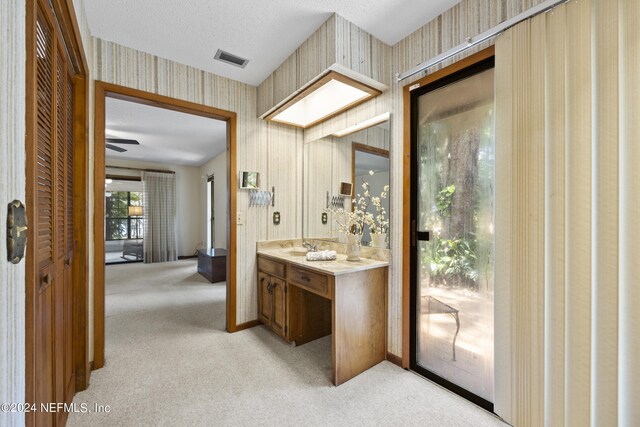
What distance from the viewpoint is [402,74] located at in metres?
2.00

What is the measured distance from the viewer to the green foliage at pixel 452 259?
1799 mm

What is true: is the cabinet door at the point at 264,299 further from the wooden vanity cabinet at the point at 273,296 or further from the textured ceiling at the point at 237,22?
the textured ceiling at the point at 237,22

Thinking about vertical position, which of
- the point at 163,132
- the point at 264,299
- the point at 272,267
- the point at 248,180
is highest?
the point at 163,132

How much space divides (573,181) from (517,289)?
23.8 inches

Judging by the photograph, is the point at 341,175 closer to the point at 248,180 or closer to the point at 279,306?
the point at 248,180

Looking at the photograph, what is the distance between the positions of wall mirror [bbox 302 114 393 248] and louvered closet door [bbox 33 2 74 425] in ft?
6.60

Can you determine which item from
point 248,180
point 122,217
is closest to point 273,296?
point 248,180

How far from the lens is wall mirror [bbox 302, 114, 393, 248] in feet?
7.68

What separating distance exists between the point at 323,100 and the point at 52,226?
2.14 m

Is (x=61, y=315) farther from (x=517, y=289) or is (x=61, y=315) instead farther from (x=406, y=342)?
(x=517, y=289)

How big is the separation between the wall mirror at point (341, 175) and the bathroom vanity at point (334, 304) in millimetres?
360

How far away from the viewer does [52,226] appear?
4.18ft

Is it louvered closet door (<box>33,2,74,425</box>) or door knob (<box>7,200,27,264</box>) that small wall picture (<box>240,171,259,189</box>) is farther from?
door knob (<box>7,200,27,264</box>)

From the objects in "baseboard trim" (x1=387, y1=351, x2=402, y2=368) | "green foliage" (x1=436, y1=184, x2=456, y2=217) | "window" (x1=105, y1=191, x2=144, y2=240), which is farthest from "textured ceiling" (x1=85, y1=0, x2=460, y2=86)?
"window" (x1=105, y1=191, x2=144, y2=240)
